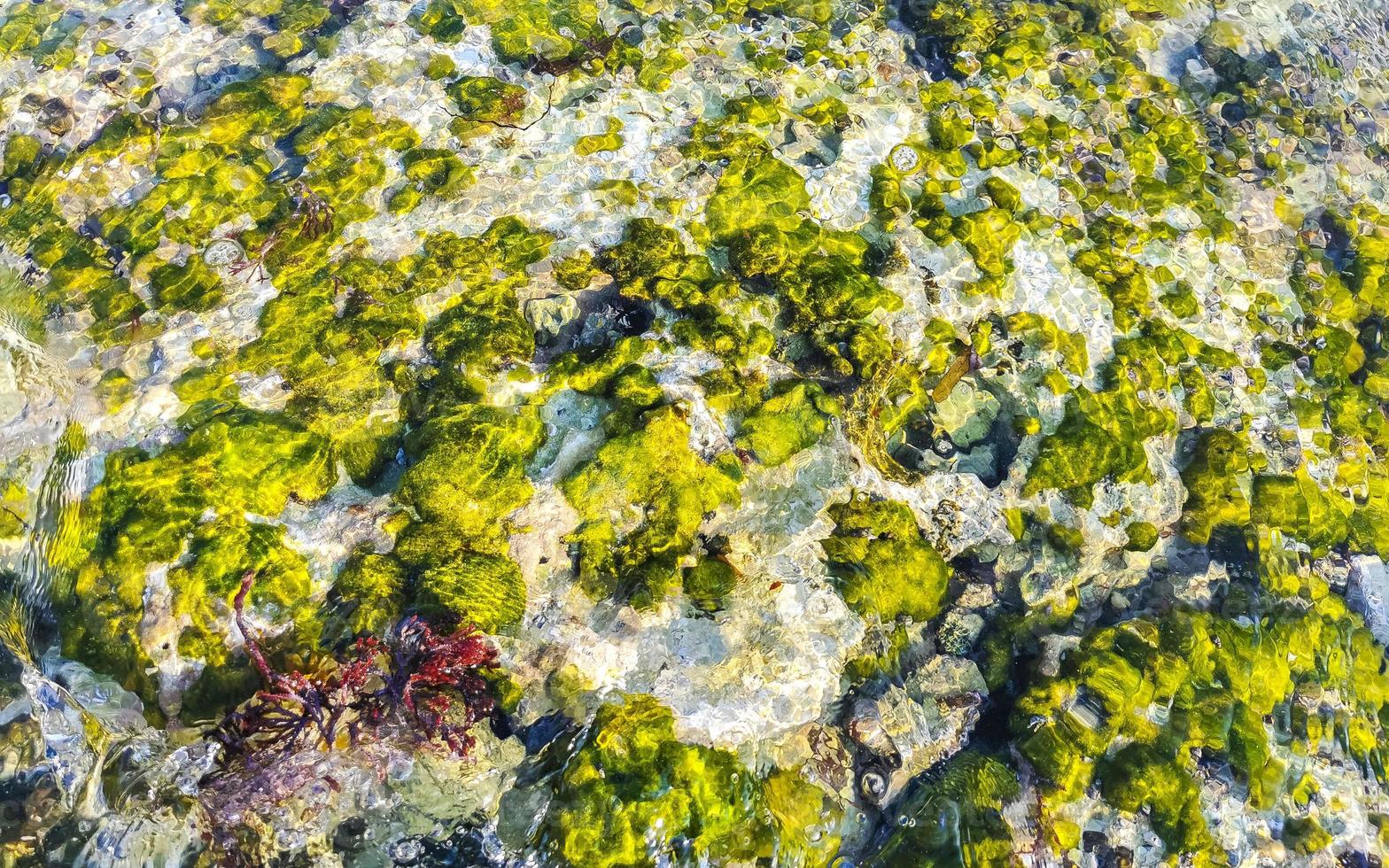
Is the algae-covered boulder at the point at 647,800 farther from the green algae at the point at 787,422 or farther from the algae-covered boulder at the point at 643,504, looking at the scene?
the green algae at the point at 787,422

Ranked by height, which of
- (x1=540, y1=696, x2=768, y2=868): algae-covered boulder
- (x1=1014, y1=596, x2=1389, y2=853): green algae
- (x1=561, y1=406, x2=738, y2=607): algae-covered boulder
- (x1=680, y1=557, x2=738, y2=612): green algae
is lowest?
(x1=1014, y1=596, x2=1389, y2=853): green algae

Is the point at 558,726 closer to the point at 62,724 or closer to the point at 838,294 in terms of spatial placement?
the point at 62,724

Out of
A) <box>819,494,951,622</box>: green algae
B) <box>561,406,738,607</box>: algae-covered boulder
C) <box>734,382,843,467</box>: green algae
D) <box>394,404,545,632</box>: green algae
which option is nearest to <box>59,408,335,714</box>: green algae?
<box>394,404,545,632</box>: green algae

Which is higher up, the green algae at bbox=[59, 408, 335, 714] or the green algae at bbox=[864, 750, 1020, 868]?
the green algae at bbox=[59, 408, 335, 714]

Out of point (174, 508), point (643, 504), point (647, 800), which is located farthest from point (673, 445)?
point (174, 508)

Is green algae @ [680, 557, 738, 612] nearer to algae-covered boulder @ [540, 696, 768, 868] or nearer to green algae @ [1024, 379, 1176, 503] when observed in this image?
algae-covered boulder @ [540, 696, 768, 868]

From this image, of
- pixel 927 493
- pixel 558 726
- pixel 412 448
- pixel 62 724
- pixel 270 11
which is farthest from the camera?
pixel 270 11

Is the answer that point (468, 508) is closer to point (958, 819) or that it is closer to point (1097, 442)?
point (958, 819)

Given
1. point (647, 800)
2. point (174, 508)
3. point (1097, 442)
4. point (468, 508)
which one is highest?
point (174, 508)


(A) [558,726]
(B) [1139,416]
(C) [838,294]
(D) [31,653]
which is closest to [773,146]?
(C) [838,294]

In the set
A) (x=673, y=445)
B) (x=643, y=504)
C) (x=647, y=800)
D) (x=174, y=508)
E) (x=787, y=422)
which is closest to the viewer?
(x=647, y=800)

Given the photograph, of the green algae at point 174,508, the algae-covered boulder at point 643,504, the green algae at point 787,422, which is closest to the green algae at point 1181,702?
the green algae at point 787,422
